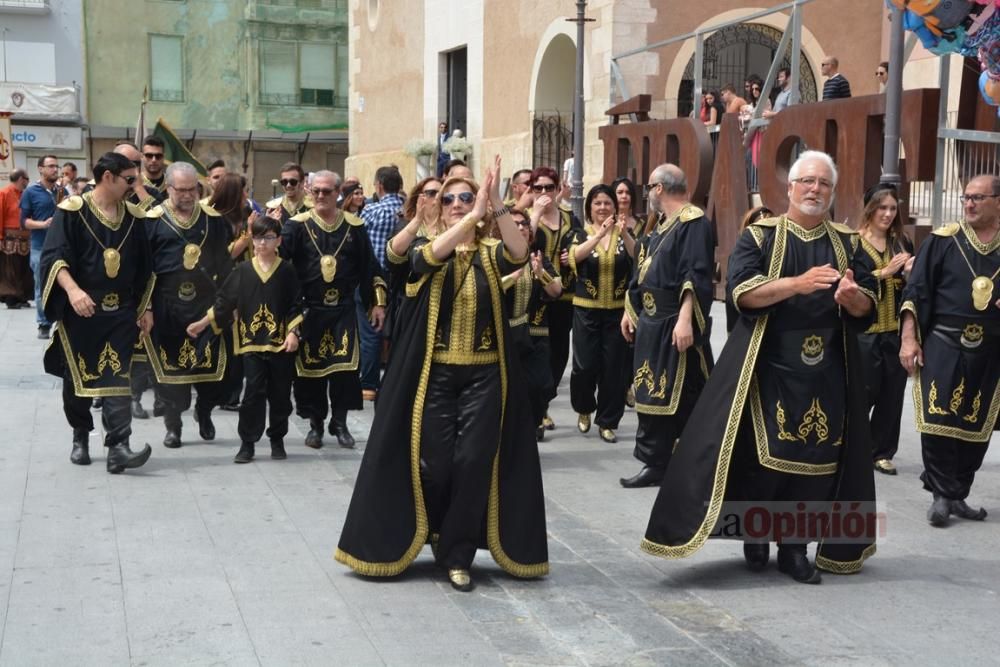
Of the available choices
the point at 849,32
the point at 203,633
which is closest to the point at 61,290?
the point at 203,633

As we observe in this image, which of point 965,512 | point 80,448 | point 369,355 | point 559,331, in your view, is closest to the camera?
point 965,512

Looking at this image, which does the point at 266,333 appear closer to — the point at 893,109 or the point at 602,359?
the point at 602,359

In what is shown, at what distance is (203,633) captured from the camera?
5.27 metres

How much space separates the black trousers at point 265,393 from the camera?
29.5 ft

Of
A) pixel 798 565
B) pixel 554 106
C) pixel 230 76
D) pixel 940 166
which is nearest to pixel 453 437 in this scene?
Answer: pixel 798 565

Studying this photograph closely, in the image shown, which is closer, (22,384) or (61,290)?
(61,290)

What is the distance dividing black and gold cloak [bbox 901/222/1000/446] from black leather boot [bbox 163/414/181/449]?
496 centimetres

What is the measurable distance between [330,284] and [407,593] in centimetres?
374

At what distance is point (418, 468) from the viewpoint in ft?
19.7

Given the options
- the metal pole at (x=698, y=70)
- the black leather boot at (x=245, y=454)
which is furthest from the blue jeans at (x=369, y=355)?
the metal pole at (x=698, y=70)

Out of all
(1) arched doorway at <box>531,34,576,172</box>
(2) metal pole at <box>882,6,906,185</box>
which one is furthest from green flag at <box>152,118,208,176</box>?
(1) arched doorway at <box>531,34,576,172</box>

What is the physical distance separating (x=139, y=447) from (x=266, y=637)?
4421mm

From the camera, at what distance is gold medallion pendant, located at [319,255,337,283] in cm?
920

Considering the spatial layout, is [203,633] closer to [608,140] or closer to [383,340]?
[383,340]
